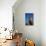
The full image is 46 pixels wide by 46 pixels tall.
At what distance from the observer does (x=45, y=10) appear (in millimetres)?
5023

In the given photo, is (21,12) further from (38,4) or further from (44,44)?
(44,44)

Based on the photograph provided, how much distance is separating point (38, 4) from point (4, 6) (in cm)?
195

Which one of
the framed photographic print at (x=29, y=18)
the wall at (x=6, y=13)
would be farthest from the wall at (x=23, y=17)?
the wall at (x=6, y=13)

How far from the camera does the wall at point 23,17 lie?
19.0ft

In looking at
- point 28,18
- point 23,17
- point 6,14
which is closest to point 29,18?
point 28,18

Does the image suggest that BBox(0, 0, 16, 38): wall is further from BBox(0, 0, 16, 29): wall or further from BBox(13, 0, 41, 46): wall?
BBox(13, 0, 41, 46): wall

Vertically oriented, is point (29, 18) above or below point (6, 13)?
below

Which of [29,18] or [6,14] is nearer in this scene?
[6,14]

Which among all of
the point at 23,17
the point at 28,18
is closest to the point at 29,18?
the point at 28,18

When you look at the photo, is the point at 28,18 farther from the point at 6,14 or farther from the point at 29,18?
the point at 6,14

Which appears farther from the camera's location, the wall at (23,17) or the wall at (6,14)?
the wall at (23,17)

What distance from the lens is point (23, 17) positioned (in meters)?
5.81

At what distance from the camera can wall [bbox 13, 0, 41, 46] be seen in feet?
19.0

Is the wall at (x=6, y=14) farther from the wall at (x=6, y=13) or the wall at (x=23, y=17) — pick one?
the wall at (x=23, y=17)
